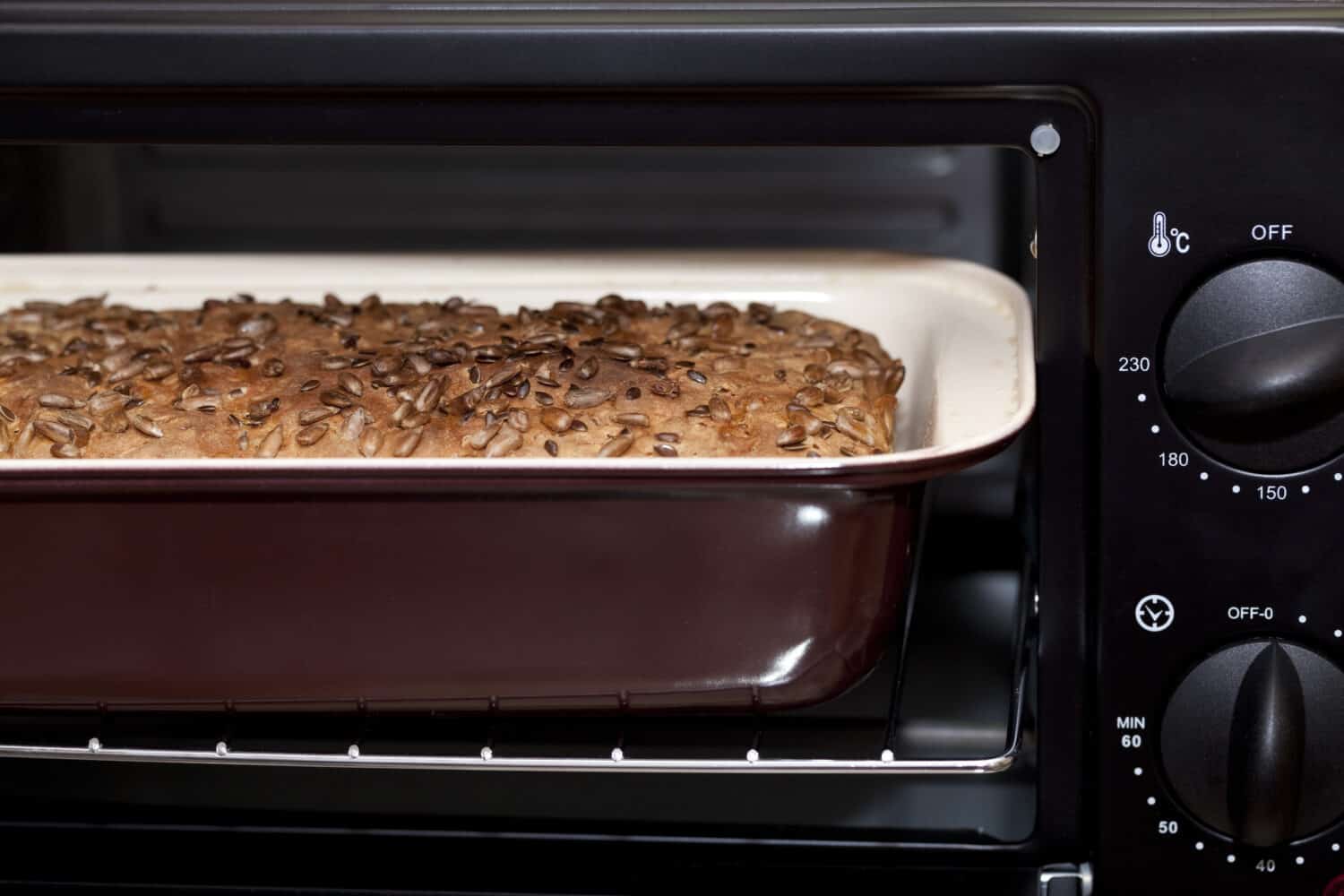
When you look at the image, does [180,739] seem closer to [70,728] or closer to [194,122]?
[70,728]

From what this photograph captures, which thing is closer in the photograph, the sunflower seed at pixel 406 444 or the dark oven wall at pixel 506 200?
the sunflower seed at pixel 406 444

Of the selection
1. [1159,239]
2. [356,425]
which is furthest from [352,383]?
[1159,239]

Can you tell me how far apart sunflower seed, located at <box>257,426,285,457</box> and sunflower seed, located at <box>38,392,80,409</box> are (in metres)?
0.12

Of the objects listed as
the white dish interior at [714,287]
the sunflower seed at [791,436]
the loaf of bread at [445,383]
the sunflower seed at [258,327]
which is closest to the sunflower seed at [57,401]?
the loaf of bread at [445,383]

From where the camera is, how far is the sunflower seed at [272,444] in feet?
2.44

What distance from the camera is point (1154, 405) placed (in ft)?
Result: 2.24

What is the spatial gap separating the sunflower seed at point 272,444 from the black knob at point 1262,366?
1.42 feet

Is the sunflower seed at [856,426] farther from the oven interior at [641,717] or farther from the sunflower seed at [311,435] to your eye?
the sunflower seed at [311,435]

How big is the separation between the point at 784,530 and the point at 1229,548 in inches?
8.2

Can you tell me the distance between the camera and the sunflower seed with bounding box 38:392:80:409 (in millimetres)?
790

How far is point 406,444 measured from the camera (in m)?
0.72

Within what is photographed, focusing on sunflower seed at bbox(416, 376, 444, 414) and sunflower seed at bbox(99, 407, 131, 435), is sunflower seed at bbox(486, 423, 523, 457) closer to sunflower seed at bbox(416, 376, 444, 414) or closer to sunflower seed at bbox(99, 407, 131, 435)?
sunflower seed at bbox(416, 376, 444, 414)

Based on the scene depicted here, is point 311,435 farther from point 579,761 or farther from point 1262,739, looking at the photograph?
point 1262,739

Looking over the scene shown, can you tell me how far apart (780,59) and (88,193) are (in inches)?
23.8
